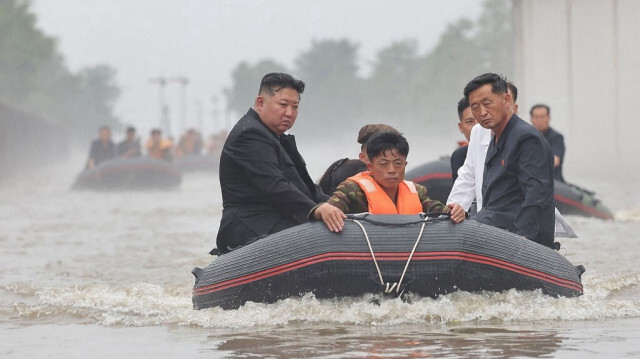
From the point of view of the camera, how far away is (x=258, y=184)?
710cm

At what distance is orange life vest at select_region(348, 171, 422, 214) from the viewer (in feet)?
23.0

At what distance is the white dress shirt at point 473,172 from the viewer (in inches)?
309

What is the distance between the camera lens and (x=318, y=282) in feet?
22.0

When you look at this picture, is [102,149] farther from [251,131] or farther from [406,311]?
[406,311]

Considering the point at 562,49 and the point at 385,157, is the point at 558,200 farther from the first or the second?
the point at 562,49

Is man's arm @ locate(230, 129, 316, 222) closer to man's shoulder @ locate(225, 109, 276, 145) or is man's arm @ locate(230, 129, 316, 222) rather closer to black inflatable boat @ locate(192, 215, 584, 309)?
man's shoulder @ locate(225, 109, 276, 145)

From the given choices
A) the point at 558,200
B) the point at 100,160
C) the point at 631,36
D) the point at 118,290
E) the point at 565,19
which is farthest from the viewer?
the point at 565,19

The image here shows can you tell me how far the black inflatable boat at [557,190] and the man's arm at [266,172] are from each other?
541 centimetres

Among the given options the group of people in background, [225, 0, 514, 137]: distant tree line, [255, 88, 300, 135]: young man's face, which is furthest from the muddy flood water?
[225, 0, 514, 137]: distant tree line

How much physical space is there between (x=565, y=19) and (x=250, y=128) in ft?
93.0

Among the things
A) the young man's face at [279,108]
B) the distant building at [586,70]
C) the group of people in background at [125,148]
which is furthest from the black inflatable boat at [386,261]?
the distant building at [586,70]

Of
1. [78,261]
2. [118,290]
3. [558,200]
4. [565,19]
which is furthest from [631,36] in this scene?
[118,290]

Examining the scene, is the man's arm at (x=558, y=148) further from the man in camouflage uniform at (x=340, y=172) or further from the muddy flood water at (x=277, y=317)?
the man in camouflage uniform at (x=340, y=172)

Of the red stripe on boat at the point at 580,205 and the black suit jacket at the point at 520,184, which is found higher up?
the red stripe on boat at the point at 580,205
